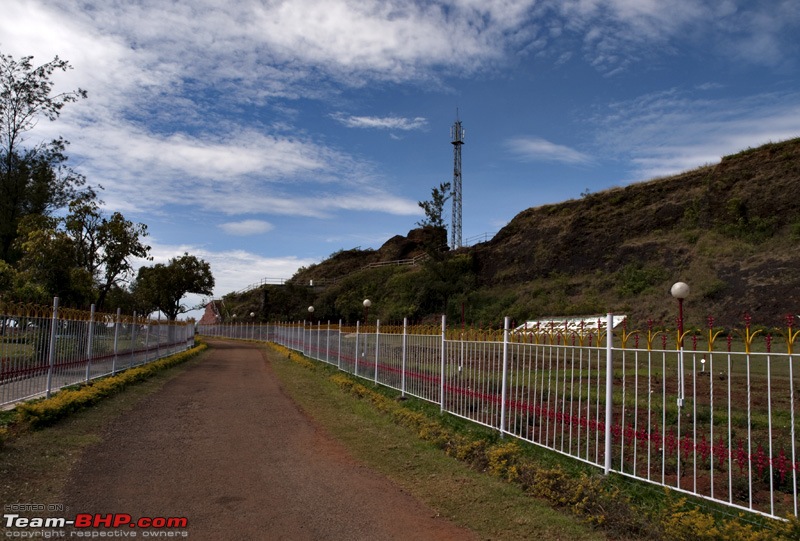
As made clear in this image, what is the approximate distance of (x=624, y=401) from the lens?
5441mm

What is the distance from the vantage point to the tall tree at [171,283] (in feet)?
158

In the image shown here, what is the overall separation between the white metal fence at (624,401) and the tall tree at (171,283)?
38.1 meters

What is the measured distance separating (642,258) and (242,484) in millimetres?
31592

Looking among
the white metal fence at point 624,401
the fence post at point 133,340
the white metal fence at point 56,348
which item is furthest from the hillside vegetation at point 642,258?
the white metal fence at point 56,348

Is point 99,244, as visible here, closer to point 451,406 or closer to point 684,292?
point 451,406

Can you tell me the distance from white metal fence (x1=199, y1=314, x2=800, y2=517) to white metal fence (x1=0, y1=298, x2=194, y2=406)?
6.43m

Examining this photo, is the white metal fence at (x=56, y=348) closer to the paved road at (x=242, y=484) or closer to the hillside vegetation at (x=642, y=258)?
the paved road at (x=242, y=484)

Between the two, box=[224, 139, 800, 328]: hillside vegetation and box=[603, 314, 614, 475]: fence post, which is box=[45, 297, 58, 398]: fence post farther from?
box=[224, 139, 800, 328]: hillside vegetation

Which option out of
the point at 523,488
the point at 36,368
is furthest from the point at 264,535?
the point at 36,368

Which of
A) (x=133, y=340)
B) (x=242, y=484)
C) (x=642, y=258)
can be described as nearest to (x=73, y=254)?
(x=133, y=340)

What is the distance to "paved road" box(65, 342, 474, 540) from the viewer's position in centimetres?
467

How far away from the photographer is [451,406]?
948cm

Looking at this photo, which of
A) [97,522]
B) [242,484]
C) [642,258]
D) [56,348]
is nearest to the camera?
[97,522]

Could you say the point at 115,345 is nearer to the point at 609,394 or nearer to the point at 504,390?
the point at 504,390
